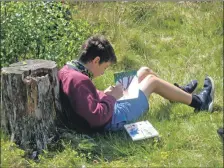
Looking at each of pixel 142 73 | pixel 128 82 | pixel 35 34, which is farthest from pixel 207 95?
pixel 35 34

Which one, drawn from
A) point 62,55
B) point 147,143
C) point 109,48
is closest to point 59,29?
point 62,55

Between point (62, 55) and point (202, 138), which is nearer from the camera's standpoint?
point (202, 138)

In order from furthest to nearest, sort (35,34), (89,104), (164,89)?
(35,34), (164,89), (89,104)

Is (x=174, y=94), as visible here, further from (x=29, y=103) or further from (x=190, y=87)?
(x=29, y=103)

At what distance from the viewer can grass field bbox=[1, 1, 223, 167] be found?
3857mm

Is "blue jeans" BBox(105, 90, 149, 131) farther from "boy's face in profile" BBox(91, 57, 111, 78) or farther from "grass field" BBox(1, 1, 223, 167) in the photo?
"boy's face in profile" BBox(91, 57, 111, 78)

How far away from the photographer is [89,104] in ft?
13.4

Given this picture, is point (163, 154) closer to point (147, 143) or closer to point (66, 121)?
point (147, 143)

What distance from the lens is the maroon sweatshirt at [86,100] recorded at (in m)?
4.10

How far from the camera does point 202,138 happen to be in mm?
4129

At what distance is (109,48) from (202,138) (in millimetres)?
1117

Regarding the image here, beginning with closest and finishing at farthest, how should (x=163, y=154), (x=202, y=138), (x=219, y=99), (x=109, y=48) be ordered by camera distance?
(x=163, y=154)
(x=202, y=138)
(x=109, y=48)
(x=219, y=99)

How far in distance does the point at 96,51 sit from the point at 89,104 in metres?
0.58

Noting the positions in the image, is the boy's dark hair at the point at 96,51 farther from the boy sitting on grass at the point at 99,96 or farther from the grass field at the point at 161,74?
the grass field at the point at 161,74
